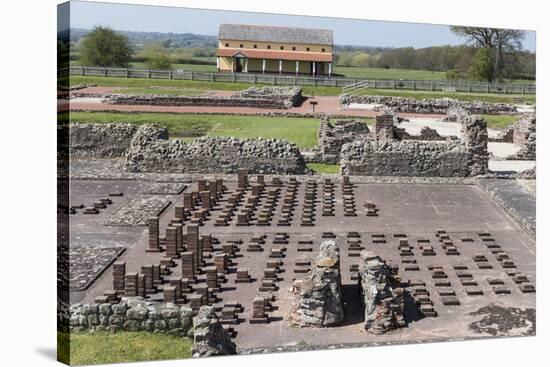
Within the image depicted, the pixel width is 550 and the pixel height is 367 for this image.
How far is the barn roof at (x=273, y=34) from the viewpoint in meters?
19.4

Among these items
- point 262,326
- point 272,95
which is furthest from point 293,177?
point 272,95

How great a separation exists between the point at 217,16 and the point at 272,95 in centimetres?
2599

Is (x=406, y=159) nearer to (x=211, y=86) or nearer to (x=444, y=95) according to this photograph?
(x=444, y=95)

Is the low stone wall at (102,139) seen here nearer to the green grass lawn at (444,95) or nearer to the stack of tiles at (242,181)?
the stack of tiles at (242,181)

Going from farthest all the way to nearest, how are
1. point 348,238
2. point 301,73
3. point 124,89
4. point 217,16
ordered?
1. point 124,89
2. point 301,73
3. point 348,238
4. point 217,16

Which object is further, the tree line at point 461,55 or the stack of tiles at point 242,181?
the stack of tiles at point 242,181

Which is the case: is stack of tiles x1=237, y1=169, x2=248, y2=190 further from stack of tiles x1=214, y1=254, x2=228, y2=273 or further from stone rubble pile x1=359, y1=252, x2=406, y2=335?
stone rubble pile x1=359, y1=252, x2=406, y2=335

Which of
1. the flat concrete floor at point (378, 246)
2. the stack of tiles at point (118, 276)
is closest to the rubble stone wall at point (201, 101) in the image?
the flat concrete floor at point (378, 246)

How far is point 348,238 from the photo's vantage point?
1906 cm

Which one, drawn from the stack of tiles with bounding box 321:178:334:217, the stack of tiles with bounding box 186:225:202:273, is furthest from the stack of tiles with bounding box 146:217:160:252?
the stack of tiles with bounding box 321:178:334:217

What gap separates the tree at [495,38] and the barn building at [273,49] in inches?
115

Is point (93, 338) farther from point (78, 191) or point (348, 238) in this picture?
point (78, 191)

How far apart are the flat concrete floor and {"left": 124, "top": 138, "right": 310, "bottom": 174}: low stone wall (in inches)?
51.1

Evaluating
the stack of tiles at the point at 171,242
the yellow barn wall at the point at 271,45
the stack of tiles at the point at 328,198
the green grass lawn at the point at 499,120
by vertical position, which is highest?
the yellow barn wall at the point at 271,45
